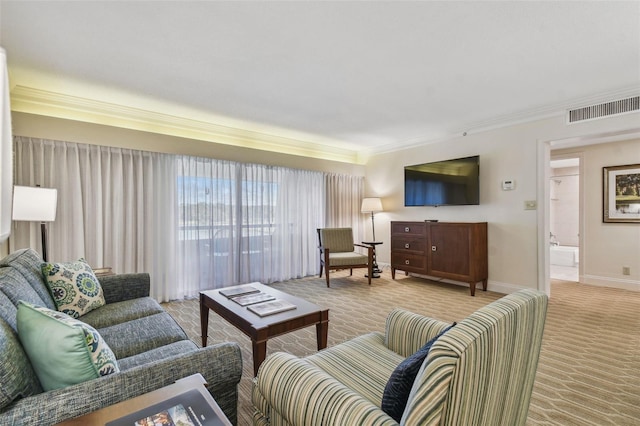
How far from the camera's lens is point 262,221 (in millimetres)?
4816

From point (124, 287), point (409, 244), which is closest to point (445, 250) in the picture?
point (409, 244)

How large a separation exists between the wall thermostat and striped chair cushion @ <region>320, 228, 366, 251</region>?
8.12 feet

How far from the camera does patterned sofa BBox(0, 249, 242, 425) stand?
33.9 inches

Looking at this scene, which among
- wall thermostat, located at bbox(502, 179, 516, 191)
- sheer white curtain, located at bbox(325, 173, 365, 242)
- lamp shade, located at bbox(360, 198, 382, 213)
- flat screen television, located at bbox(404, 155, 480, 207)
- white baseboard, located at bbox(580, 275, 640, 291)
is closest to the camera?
wall thermostat, located at bbox(502, 179, 516, 191)

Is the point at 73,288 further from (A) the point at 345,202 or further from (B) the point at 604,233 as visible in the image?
(B) the point at 604,233

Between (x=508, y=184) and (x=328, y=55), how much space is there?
10.5 ft

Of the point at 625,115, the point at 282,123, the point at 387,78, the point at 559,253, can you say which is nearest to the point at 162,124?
the point at 282,123

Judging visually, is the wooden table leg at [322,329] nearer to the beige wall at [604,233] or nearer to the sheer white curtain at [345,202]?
the sheer white curtain at [345,202]

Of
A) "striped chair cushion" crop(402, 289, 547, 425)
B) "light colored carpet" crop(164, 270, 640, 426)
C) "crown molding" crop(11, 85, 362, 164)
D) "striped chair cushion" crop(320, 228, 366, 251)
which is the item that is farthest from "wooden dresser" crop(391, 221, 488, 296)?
"striped chair cushion" crop(402, 289, 547, 425)

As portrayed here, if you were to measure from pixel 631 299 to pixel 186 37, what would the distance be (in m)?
5.83

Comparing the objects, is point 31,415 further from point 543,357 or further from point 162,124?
point 162,124

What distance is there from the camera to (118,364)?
1.43 m

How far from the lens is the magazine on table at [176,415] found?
78 centimetres

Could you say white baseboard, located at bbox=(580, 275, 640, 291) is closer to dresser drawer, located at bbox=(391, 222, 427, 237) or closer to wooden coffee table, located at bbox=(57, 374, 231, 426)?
dresser drawer, located at bbox=(391, 222, 427, 237)
